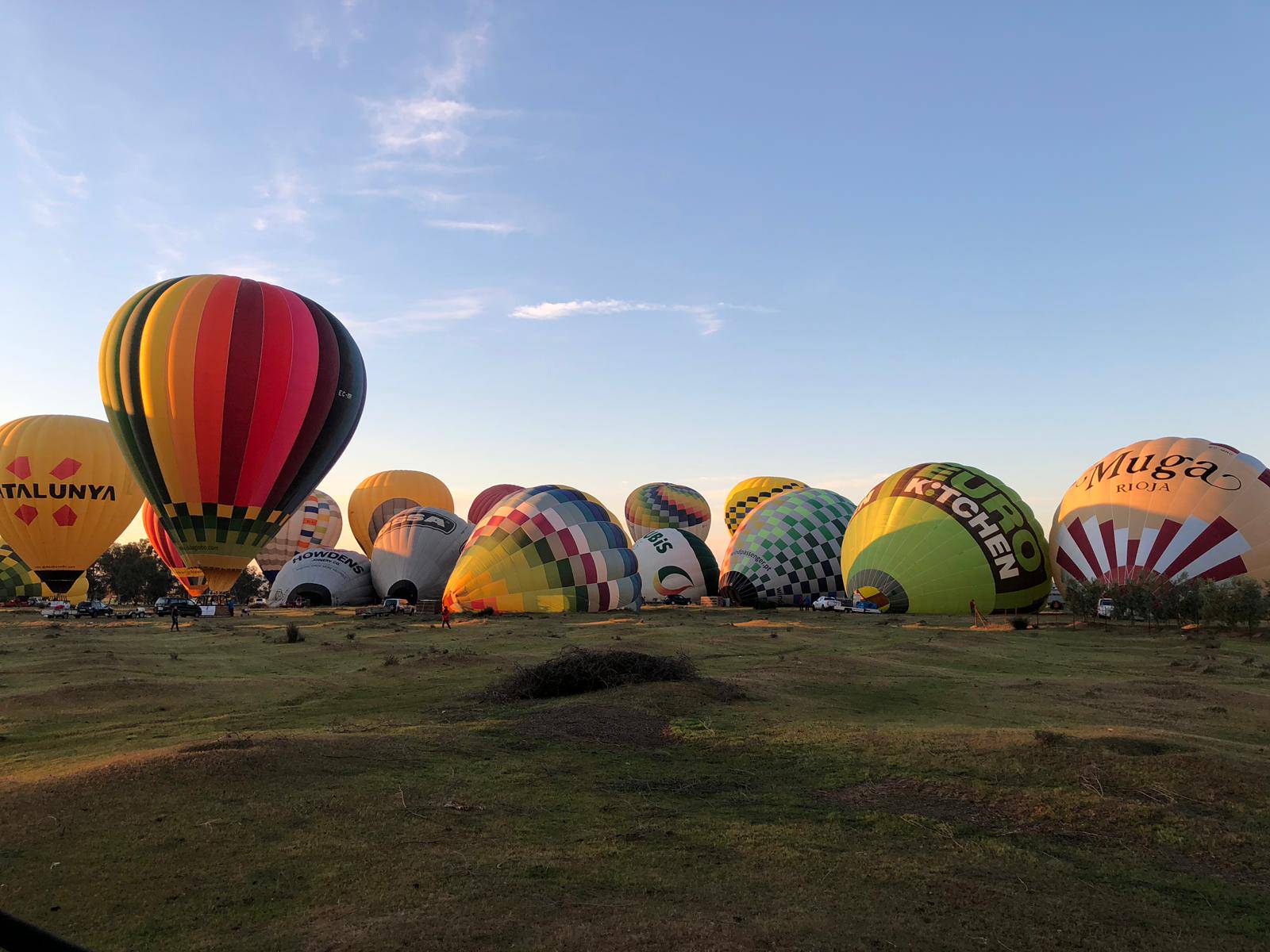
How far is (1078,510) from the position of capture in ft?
105

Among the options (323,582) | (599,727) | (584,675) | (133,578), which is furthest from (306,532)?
(599,727)

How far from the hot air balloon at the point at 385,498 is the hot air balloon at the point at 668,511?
17.7 meters

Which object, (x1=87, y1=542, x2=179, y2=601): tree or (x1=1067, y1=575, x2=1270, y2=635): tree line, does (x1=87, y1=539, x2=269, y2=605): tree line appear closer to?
(x1=87, y1=542, x2=179, y2=601): tree

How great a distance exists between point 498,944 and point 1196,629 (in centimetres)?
2943

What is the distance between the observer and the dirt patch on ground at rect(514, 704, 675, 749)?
10.8 m

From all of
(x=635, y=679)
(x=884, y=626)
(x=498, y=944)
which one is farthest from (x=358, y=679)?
(x=884, y=626)

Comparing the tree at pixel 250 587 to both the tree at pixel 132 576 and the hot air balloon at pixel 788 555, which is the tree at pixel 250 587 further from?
the hot air balloon at pixel 788 555

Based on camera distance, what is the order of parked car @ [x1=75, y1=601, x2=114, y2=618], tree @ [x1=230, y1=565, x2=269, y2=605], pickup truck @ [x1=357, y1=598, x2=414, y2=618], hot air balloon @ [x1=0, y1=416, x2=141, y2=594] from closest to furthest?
pickup truck @ [x1=357, y1=598, x2=414, y2=618] < parked car @ [x1=75, y1=601, x2=114, y2=618] < hot air balloon @ [x1=0, y1=416, x2=141, y2=594] < tree @ [x1=230, y1=565, x2=269, y2=605]

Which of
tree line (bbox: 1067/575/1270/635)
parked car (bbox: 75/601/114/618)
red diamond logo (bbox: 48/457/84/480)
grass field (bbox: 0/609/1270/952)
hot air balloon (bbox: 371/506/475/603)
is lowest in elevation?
grass field (bbox: 0/609/1270/952)

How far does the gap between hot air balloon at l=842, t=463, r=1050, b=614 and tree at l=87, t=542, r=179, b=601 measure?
210 ft

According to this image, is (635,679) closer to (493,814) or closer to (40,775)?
Answer: (493,814)

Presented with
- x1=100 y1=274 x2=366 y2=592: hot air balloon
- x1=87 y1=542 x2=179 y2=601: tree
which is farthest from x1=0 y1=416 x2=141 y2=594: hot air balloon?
x1=87 y1=542 x2=179 y2=601: tree

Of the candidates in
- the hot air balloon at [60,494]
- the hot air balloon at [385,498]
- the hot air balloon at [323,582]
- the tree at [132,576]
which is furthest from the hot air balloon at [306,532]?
the tree at [132,576]

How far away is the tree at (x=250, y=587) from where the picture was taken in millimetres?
79575
